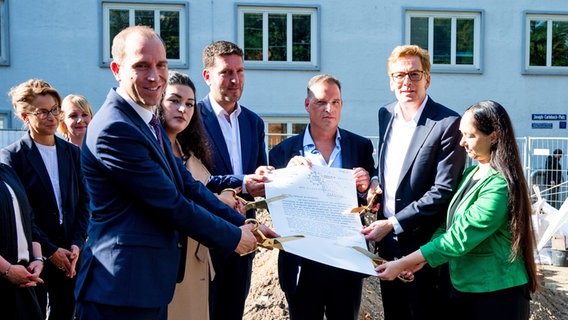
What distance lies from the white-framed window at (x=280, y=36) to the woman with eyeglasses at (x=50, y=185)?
1180 centimetres

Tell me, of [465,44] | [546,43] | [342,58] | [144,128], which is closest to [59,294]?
[144,128]

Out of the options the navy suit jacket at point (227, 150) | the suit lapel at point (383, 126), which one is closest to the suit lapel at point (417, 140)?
the suit lapel at point (383, 126)

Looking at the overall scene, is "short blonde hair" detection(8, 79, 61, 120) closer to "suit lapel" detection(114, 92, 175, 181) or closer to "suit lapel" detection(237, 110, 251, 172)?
"suit lapel" detection(237, 110, 251, 172)

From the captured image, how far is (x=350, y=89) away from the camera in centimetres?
1628

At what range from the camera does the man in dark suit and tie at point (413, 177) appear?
3619 millimetres

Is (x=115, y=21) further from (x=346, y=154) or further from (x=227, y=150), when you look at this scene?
(x=346, y=154)

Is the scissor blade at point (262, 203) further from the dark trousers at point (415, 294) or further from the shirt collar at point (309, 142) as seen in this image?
the dark trousers at point (415, 294)

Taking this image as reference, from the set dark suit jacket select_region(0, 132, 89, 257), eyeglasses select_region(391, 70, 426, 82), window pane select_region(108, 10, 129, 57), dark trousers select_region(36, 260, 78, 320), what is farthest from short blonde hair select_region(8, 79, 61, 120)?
window pane select_region(108, 10, 129, 57)

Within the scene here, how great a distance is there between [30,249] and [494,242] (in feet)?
9.87

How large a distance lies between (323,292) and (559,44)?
1657cm

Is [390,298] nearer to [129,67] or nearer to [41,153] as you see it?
[129,67]

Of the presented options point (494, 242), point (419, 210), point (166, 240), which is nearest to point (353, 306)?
point (419, 210)

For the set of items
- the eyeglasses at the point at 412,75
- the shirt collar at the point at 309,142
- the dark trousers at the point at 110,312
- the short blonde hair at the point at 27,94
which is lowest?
the dark trousers at the point at 110,312

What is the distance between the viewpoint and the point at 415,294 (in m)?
3.77
